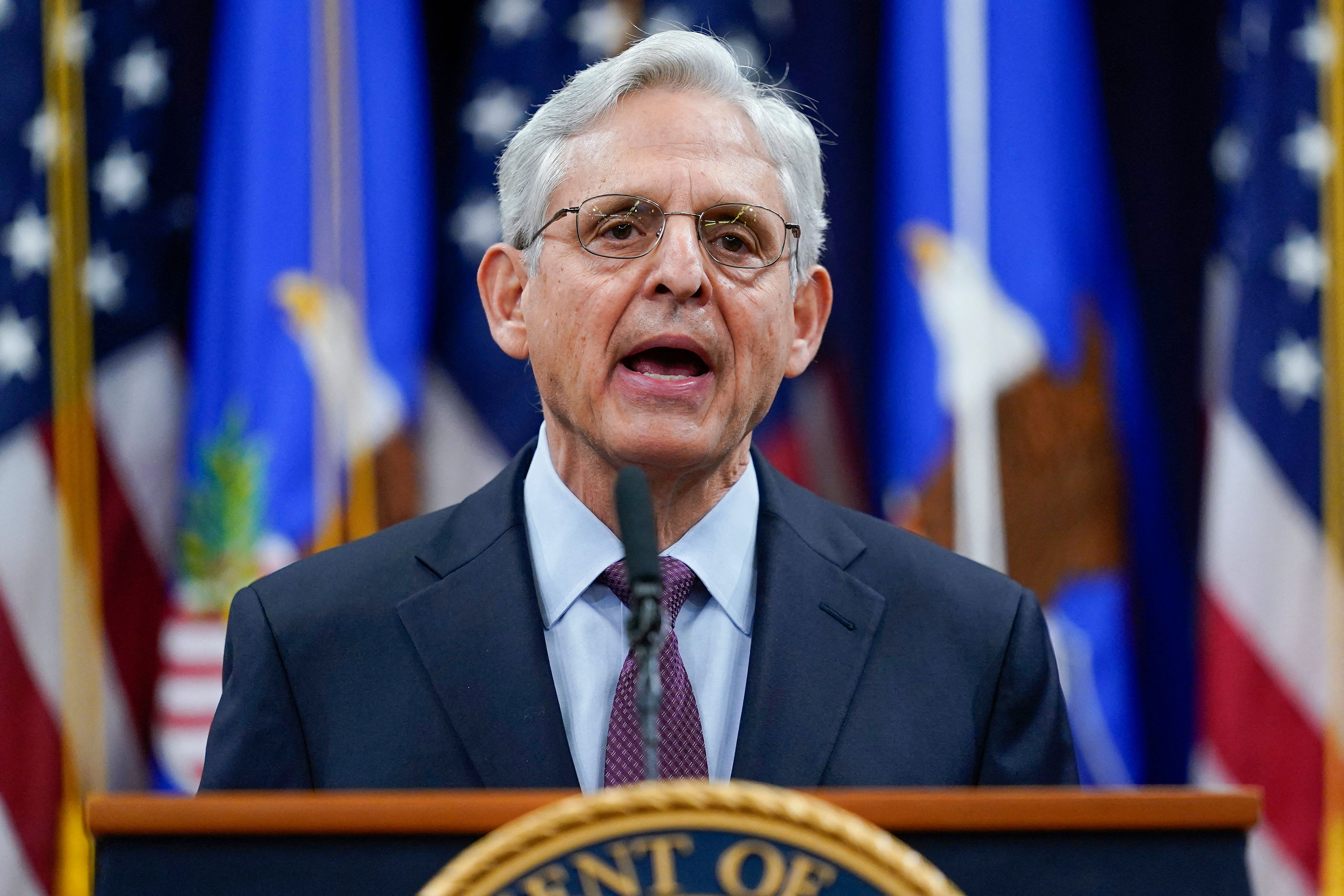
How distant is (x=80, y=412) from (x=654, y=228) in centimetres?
243

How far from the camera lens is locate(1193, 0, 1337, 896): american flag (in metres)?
3.57

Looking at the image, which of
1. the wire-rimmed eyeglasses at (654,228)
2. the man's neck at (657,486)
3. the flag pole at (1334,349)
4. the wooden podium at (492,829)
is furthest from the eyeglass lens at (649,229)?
the flag pole at (1334,349)

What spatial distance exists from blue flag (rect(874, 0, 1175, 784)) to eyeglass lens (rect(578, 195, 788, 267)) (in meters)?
2.02

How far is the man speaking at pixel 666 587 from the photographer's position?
1628mm

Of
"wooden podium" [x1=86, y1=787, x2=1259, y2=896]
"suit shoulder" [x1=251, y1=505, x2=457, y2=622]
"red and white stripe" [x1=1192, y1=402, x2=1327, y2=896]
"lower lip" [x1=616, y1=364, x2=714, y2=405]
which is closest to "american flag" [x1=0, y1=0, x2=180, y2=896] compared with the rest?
"suit shoulder" [x1=251, y1=505, x2=457, y2=622]

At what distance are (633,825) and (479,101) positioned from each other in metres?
3.36

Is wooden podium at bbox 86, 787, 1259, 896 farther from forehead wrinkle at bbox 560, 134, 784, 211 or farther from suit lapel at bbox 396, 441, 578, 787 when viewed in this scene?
forehead wrinkle at bbox 560, 134, 784, 211

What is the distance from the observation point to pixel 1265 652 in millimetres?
3566

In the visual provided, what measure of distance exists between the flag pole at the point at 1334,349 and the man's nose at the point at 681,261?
8.36 feet

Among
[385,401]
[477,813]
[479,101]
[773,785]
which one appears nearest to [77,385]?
[385,401]

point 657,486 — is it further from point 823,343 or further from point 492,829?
point 823,343

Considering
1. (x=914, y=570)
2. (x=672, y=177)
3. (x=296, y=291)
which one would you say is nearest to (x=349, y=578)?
(x=672, y=177)

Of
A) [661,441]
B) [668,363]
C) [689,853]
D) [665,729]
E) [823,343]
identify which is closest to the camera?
[689,853]

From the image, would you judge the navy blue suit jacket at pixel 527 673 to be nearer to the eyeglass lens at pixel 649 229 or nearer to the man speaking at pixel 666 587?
the man speaking at pixel 666 587
